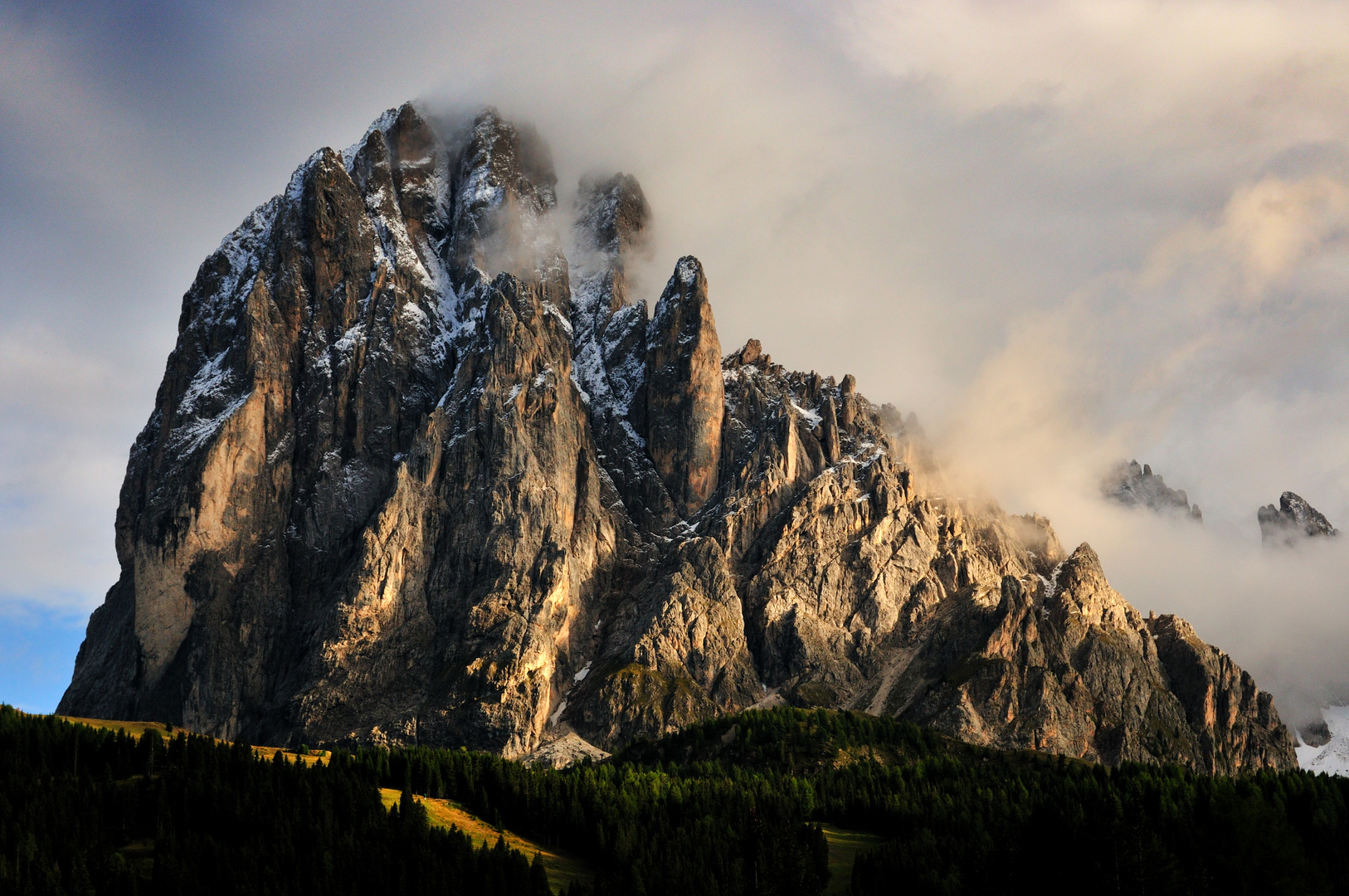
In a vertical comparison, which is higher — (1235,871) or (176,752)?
(176,752)

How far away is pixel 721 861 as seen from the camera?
5906 inches

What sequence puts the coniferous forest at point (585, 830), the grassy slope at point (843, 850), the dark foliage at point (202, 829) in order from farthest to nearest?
the grassy slope at point (843, 850)
the dark foliage at point (202, 829)
the coniferous forest at point (585, 830)

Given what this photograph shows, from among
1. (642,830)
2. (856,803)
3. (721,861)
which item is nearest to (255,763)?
(642,830)

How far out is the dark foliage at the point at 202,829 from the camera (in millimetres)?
136500

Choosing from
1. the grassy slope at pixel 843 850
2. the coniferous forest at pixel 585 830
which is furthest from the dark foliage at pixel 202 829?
the grassy slope at pixel 843 850

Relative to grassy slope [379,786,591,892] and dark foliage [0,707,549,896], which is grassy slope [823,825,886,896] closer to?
grassy slope [379,786,591,892]

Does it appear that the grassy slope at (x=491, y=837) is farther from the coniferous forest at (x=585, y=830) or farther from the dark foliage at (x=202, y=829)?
the dark foliage at (x=202, y=829)

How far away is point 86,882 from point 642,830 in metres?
66.6

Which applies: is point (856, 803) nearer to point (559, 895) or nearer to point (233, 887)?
point (559, 895)

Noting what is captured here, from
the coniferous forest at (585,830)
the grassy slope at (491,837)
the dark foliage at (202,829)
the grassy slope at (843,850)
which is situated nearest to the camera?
the coniferous forest at (585,830)

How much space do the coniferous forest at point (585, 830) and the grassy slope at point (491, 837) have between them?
2797 millimetres

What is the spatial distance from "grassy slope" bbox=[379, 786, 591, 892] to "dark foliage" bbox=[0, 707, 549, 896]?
5.96 m

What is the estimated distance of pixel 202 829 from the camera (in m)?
152

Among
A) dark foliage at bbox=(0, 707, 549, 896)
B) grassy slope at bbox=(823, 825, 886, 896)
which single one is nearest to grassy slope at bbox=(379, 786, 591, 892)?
grassy slope at bbox=(823, 825, 886, 896)
